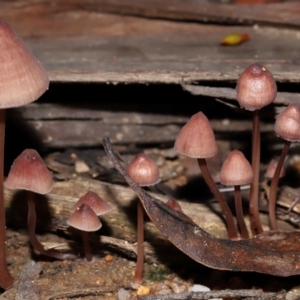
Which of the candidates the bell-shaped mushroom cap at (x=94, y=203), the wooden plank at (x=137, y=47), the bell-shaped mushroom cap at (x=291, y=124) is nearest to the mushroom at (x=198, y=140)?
the bell-shaped mushroom cap at (x=291, y=124)

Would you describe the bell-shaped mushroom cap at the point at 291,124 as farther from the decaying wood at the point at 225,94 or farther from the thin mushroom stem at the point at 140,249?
the thin mushroom stem at the point at 140,249

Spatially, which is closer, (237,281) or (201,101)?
(237,281)

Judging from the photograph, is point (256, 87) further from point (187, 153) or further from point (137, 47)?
point (137, 47)

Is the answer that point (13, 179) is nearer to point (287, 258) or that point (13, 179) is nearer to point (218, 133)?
point (287, 258)

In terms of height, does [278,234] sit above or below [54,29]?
below

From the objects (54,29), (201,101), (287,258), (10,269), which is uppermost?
(54,29)

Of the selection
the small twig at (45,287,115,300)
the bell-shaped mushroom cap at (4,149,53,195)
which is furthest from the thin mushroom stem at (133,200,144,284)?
the bell-shaped mushroom cap at (4,149,53,195)

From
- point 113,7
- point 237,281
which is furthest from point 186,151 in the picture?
point 113,7

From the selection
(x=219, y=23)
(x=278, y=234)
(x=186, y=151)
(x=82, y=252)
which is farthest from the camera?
(x=219, y=23)
